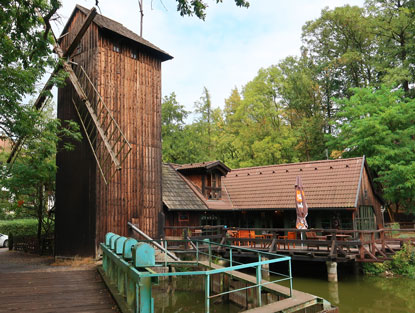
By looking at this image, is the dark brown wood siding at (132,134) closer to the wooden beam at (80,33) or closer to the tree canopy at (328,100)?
the wooden beam at (80,33)

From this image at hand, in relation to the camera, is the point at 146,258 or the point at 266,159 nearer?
the point at 146,258

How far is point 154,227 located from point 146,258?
11.0 meters

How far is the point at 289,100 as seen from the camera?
3747cm

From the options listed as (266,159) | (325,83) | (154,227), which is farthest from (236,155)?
(154,227)

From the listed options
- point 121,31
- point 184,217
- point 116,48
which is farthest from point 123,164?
point 121,31

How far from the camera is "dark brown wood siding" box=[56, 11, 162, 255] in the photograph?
590 inches

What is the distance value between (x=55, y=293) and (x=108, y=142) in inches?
322

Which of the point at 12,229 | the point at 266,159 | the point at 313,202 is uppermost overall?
the point at 266,159

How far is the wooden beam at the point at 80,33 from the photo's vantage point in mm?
15156

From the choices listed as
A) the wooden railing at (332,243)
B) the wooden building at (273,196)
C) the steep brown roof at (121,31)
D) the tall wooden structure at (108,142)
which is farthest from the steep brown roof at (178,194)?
the steep brown roof at (121,31)

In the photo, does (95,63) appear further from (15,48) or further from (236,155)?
(236,155)

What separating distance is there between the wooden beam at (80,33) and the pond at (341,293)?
429 inches

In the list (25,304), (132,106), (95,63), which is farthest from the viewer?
(132,106)

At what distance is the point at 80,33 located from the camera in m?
15.6
